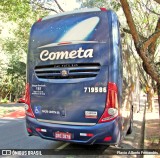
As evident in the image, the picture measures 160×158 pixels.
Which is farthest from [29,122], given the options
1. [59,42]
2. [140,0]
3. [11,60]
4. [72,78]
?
[11,60]

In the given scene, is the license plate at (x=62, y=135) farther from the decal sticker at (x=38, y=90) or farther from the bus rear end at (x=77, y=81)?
the decal sticker at (x=38, y=90)

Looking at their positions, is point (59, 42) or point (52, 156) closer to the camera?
point (59, 42)

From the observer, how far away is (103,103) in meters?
6.42

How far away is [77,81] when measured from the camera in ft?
21.8

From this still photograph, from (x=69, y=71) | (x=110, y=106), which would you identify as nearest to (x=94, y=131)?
(x=110, y=106)

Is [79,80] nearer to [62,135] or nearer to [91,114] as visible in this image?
[91,114]

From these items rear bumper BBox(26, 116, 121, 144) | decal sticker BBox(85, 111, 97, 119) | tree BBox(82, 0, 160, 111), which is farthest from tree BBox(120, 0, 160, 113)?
decal sticker BBox(85, 111, 97, 119)

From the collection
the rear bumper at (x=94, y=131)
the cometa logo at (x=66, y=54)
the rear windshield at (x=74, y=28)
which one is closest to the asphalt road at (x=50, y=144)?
the rear bumper at (x=94, y=131)

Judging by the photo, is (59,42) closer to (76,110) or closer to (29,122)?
(76,110)

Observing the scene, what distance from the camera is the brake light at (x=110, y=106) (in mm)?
6402

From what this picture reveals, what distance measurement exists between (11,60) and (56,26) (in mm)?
28543

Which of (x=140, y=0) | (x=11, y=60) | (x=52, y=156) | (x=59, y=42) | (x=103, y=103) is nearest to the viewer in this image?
(x=103, y=103)

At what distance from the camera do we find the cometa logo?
6.60 m

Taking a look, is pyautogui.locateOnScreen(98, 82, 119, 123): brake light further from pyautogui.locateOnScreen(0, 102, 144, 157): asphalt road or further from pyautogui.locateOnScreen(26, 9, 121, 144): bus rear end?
pyautogui.locateOnScreen(0, 102, 144, 157): asphalt road
